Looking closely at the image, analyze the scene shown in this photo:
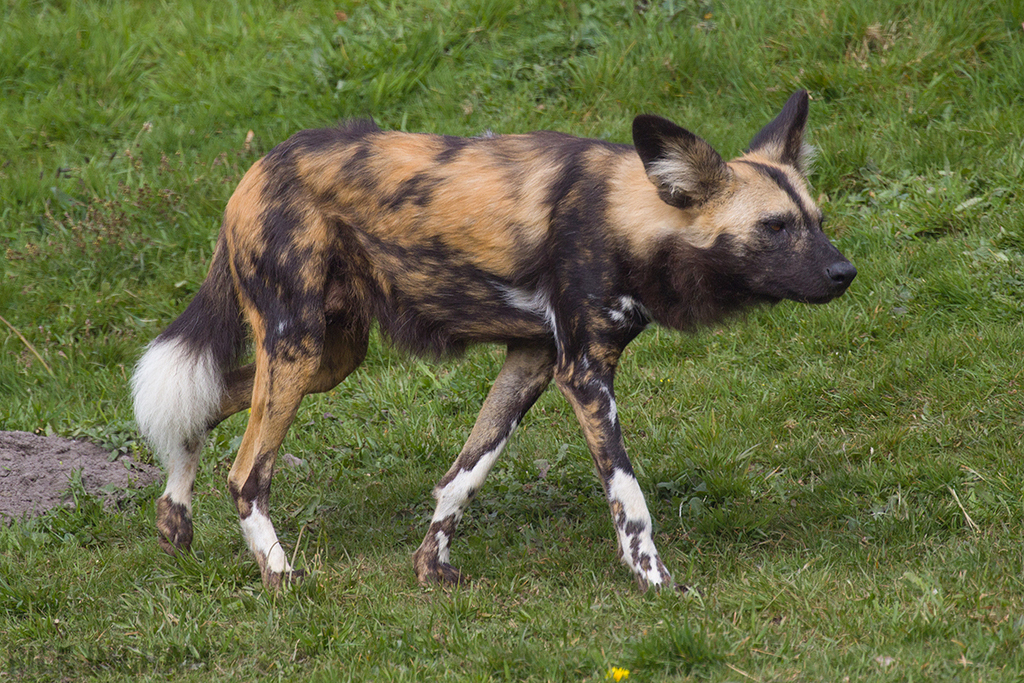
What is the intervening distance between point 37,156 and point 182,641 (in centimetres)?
438

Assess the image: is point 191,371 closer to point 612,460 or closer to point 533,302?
point 533,302

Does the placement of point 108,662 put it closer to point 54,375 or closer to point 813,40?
point 54,375

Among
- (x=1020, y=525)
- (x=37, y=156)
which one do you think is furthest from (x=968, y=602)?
(x=37, y=156)

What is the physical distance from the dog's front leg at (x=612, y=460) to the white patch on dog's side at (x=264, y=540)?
46.5 inches

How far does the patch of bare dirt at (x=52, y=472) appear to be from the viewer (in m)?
4.33

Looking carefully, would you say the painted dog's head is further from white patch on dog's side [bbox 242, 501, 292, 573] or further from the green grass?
white patch on dog's side [bbox 242, 501, 292, 573]

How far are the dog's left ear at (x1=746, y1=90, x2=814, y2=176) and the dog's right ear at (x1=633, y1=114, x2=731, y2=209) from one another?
1.32 ft

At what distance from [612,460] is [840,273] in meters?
0.97

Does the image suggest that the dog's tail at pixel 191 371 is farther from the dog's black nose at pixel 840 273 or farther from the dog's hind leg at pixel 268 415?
the dog's black nose at pixel 840 273

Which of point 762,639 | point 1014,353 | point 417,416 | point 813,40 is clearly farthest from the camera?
point 813,40

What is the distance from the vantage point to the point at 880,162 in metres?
5.67

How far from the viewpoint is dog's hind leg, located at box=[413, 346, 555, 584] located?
3783 millimetres

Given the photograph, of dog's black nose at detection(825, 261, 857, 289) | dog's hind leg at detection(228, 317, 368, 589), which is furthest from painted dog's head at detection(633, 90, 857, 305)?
dog's hind leg at detection(228, 317, 368, 589)

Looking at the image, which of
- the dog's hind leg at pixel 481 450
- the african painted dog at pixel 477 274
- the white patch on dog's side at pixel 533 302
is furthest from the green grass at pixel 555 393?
the white patch on dog's side at pixel 533 302
